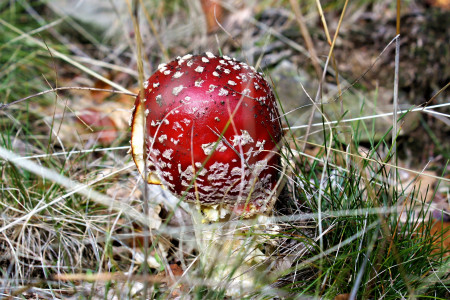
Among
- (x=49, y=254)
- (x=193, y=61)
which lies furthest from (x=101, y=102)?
(x=193, y=61)

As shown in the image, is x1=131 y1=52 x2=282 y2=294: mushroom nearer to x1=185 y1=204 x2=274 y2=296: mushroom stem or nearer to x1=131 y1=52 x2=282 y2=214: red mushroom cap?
x1=131 y1=52 x2=282 y2=214: red mushroom cap

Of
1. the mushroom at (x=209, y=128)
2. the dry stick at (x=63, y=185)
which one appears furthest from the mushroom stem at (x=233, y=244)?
the dry stick at (x=63, y=185)

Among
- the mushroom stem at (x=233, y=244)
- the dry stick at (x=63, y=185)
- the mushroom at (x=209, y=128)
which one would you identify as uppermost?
the mushroom at (x=209, y=128)

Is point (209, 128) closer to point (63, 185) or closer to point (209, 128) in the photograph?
point (209, 128)

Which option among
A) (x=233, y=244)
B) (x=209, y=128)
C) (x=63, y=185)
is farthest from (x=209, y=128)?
(x=63, y=185)

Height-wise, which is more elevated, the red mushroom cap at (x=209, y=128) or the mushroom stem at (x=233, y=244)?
the red mushroom cap at (x=209, y=128)

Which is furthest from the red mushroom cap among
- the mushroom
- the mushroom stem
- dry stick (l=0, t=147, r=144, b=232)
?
dry stick (l=0, t=147, r=144, b=232)

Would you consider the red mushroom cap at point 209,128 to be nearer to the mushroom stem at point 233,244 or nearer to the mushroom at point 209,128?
the mushroom at point 209,128

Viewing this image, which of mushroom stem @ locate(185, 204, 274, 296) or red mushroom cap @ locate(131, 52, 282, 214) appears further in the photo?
mushroom stem @ locate(185, 204, 274, 296)
